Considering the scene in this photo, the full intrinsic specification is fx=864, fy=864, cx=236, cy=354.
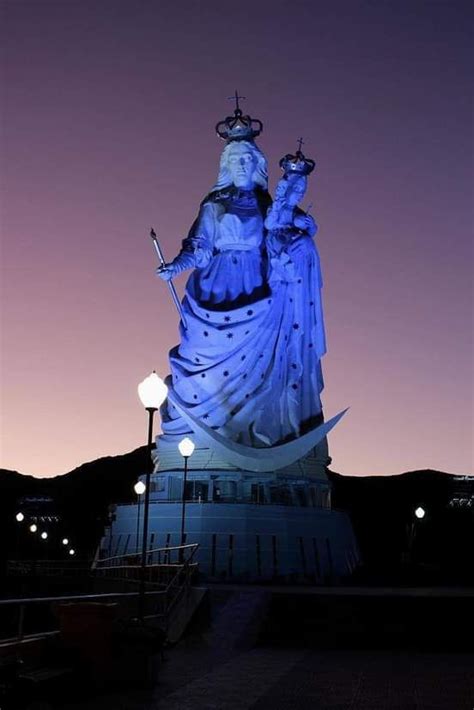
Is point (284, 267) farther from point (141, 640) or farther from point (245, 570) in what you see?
point (141, 640)

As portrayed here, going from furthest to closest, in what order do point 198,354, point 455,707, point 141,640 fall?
1. point 198,354
2. point 141,640
3. point 455,707

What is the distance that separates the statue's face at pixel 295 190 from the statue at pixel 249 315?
4cm

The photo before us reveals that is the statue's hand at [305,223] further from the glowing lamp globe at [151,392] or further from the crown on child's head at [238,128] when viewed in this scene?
the glowing lamp globe at [151,392]

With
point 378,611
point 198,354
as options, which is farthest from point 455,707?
point 198,354

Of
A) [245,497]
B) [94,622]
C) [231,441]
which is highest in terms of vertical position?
[231,441]

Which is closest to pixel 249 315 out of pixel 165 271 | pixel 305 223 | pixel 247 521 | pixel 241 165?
pixel 165 271

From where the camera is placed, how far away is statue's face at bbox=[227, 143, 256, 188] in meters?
36.2

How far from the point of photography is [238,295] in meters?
34.5

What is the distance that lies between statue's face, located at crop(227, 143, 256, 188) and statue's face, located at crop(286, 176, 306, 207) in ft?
7.66

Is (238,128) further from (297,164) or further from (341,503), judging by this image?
(341,503)

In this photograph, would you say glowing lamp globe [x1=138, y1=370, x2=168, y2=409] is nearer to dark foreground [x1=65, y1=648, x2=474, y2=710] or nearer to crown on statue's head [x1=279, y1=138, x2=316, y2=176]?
dark foreground [x1=65, y1=648, x2=474, y2=710]

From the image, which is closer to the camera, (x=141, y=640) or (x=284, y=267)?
(x=141, y=640)

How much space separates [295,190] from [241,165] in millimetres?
2866

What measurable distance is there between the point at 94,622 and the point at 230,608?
7.54m
